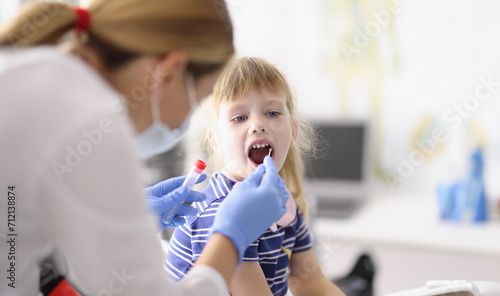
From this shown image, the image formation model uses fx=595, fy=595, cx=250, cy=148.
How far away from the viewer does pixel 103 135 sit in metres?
0.72

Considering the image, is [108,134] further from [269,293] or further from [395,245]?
[395,245]

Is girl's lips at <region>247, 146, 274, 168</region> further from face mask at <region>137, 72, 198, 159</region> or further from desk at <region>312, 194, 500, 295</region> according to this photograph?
desk at <region>312, 194, 500, 295</region>

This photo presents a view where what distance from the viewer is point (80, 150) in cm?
71

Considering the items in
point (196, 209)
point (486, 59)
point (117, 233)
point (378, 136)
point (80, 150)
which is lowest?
point (378, 136)

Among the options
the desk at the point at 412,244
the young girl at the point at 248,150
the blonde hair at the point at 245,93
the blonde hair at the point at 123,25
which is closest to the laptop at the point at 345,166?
the desk at the point at 412,244

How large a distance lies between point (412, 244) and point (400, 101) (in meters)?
0.84

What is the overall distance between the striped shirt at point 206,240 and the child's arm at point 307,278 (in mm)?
67

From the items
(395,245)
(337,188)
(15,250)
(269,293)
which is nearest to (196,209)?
(269,293)

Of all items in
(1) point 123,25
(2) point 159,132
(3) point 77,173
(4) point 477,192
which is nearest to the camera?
(3) point 77,173

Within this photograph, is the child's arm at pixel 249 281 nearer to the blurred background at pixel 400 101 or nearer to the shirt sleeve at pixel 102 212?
the shirt sleeve at pixel 102 212

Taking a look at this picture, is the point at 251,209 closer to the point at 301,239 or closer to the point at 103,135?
the point at 103,135

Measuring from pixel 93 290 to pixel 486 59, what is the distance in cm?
232

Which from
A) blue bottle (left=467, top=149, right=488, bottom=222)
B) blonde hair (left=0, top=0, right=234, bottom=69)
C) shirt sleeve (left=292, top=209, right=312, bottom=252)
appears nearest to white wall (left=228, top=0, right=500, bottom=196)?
blue bottle (left=467, top=149, right=488, bottom=222)

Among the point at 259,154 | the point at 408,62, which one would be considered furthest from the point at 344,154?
the point at 259,154
